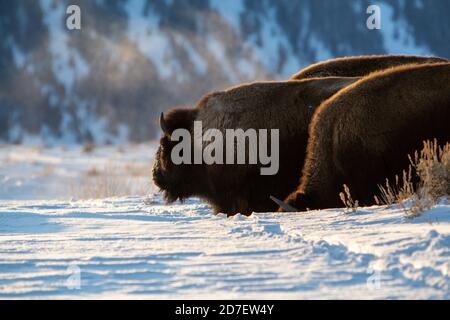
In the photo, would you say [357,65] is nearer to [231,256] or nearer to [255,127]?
[255,127]

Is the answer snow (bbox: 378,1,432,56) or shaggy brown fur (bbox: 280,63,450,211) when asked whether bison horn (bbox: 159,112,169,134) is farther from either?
snow (bbox: 378,1,432,56)

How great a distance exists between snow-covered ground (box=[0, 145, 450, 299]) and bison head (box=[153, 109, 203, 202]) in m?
0.83

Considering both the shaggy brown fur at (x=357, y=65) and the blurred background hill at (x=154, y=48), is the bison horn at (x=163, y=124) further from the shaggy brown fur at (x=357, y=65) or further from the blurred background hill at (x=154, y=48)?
the blurred background hill at (x=154, y=48)

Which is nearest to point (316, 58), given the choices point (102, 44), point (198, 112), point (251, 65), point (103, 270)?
point (251, 65)

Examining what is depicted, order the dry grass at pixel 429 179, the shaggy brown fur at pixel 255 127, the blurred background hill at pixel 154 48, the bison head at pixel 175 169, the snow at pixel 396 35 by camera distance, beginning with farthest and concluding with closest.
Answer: the snow at pixel 396 35 → the blurred background hill at pixel 154 48 → the bison head at pixel 175 169 → the shaggy brown fur at pixel 255 127 → the dry grass at pixel 429 179

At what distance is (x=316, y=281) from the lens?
365cm

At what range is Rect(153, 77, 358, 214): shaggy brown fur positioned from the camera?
7.20 meters

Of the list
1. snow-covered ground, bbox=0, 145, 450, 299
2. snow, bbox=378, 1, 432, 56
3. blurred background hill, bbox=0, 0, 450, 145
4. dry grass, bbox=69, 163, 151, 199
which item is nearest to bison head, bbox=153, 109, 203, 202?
snow-covered ground, bbox=0, 145, 450, 299

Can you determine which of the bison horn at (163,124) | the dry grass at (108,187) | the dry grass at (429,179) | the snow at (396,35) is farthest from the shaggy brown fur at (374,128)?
the snow at (396,35)

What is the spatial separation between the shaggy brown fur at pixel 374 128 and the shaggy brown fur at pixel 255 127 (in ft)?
2.11

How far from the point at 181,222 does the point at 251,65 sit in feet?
101

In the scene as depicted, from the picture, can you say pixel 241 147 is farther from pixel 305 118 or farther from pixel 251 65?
pixel 251 65

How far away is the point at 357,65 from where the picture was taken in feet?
28.0

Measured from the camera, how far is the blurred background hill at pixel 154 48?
34.1 meters
